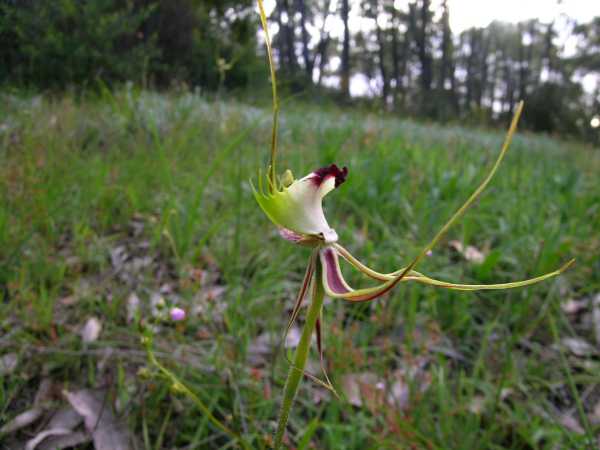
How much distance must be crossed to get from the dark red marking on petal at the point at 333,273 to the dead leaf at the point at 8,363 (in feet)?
2.78

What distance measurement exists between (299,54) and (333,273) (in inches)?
843

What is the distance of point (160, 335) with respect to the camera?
1.30 metres

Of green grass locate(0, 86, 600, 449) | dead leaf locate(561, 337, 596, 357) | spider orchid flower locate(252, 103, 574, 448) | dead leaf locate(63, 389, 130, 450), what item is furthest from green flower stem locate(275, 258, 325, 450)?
dead leaf locate(561, 337, 596, 357)

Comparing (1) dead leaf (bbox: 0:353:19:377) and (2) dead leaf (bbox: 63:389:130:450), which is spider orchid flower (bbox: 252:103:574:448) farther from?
(1) dead leaf (bbox: 0:353:19:377)

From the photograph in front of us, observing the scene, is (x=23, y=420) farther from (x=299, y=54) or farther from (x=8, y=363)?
(x=299, y=54)

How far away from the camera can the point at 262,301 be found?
1.47 meters

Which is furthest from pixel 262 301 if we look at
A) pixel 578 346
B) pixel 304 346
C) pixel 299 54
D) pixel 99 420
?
pixel 299 54

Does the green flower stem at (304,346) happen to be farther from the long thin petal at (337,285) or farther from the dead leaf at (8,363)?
the dead leaf at (8,363)

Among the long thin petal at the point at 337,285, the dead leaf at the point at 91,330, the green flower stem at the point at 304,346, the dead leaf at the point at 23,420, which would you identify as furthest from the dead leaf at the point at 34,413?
the long thin petal at the point at 337,285

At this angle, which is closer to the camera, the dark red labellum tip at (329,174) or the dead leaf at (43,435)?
the dark red labellum tip at (329,174)

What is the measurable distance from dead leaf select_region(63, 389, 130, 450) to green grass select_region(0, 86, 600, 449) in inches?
1.2

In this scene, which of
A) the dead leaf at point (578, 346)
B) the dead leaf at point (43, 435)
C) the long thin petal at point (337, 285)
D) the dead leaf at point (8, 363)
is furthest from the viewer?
the dead leaf at point (578, 346)

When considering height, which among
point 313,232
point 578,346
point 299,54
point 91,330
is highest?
point 299,54

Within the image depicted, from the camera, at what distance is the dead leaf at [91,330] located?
1.20m
